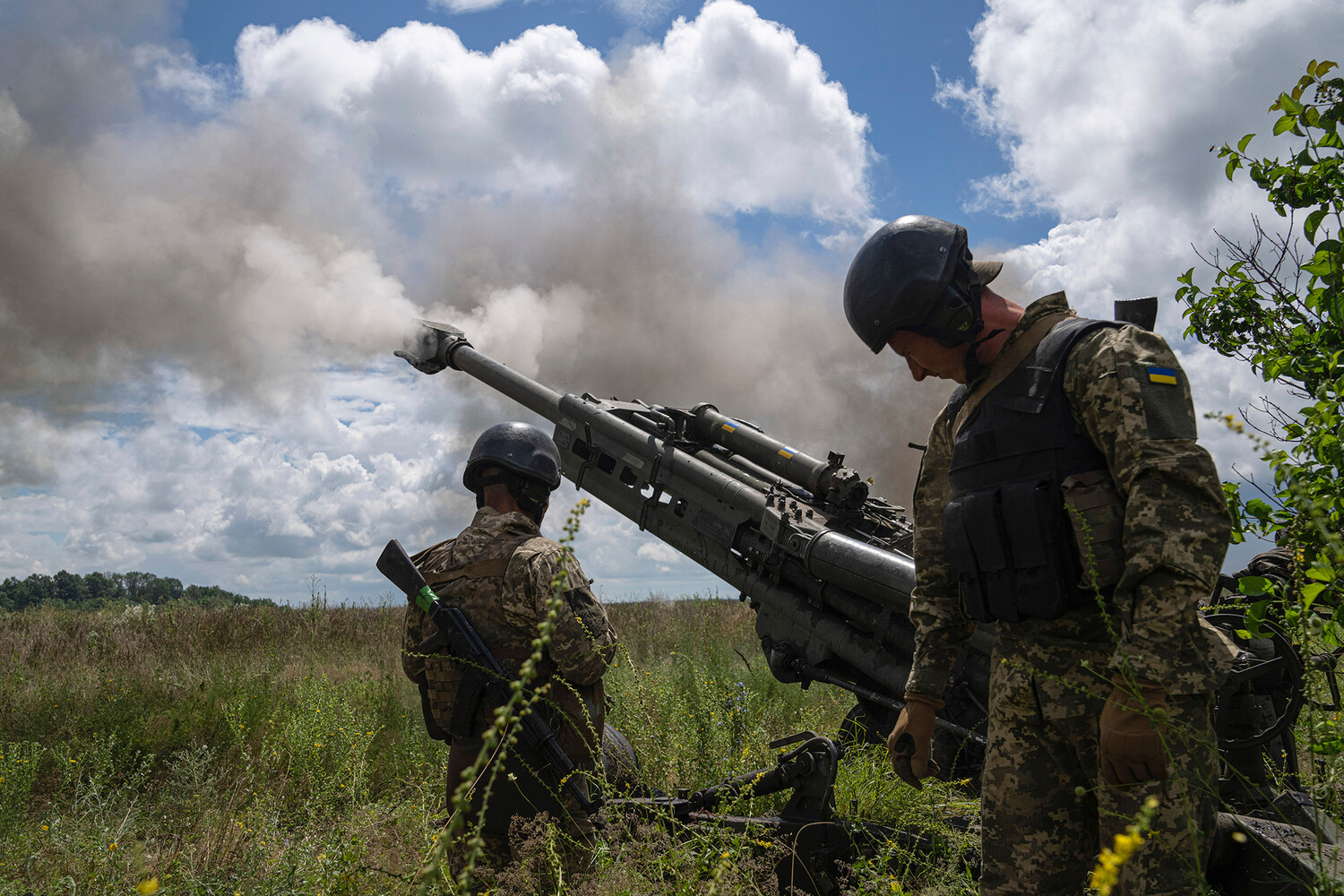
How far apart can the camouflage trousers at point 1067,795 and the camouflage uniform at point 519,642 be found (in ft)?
4.97

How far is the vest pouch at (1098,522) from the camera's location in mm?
1911

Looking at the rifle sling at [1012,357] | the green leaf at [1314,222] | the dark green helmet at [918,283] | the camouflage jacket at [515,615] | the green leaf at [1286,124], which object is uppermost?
the green leaf at [1286,124]

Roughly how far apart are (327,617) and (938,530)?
11.0 m

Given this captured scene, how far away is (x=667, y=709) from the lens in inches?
198

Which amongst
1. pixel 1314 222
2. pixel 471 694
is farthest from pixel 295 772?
pixel 1314 222

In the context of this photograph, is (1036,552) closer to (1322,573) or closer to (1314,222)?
(1322,573)

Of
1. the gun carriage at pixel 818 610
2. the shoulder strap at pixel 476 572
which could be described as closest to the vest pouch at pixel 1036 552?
the gun carriage at pixel 818 610

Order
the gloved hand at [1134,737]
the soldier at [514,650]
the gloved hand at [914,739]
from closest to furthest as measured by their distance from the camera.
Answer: the gloved hand at [1134,737], the gloved hand at [914,739], the soldier at [514,650]

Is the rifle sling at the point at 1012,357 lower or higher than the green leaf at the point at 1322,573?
higher

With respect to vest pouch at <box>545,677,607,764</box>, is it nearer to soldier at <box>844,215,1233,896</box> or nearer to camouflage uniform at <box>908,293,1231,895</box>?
soldier at <box>844,215,1233,896</box>

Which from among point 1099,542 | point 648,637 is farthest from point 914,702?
point 648,637

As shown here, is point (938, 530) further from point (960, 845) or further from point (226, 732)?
point (226, 732)

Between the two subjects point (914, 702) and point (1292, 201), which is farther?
point (1292, 201)

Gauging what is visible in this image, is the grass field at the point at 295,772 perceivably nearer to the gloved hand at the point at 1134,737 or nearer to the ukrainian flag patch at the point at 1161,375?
the gloved hand at the point at 1134,737
